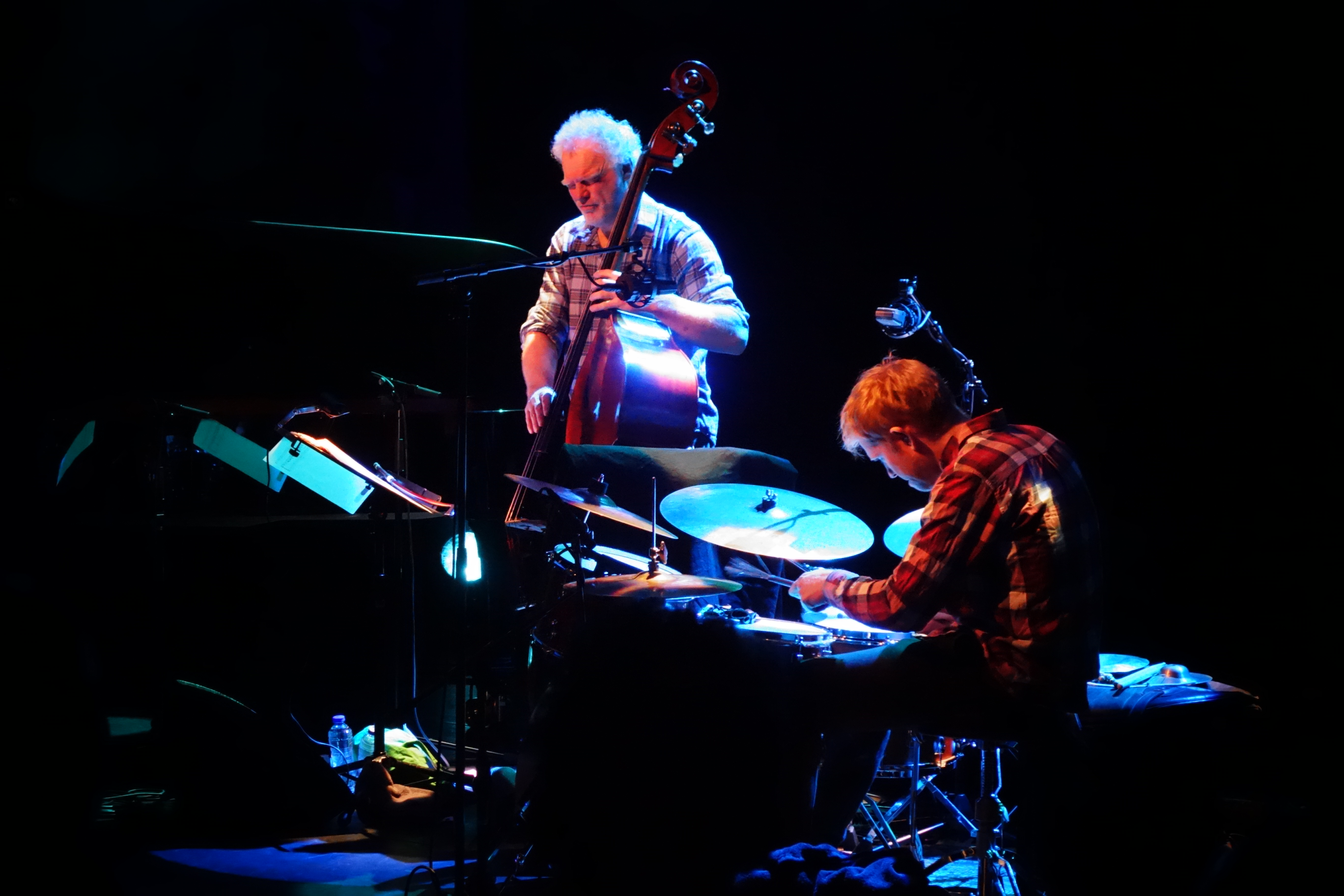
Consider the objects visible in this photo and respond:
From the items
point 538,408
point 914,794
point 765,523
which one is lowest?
point 914,794

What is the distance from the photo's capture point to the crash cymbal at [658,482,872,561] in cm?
222

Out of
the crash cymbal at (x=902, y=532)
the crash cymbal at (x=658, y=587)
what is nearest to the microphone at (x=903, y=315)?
the crash cymbal at (x=902, y=532)

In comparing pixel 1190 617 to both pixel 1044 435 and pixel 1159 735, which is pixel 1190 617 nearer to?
pixel 1159 735

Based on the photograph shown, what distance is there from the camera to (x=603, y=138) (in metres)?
3.29

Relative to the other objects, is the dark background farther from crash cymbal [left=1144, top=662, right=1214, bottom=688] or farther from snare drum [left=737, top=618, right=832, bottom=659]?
snare drum [left=737, top=618, right=832, bottom=659]

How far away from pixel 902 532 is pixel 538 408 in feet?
4.01

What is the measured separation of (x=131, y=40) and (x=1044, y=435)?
313 centimetres

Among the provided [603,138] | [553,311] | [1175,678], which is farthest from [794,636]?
[603,138]

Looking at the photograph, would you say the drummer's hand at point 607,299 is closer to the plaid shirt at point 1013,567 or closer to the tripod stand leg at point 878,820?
the plaid shirt at point 1013,567

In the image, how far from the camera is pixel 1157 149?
350 centimetres

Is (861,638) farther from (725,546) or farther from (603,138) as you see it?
(603,138)

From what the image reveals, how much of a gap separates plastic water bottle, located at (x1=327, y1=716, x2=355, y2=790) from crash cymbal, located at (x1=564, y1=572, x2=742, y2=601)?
169 centimetres

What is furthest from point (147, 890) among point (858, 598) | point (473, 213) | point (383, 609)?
point (473, 213)

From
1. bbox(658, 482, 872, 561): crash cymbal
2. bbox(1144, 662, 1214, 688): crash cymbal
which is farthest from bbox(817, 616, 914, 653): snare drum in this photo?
bbox(1144, 662, 1214, 688): crash cymbal
